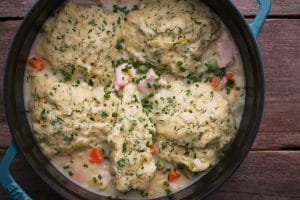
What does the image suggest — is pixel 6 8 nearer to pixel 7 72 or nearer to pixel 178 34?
pixel 7 72

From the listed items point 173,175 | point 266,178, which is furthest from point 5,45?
point 266,178

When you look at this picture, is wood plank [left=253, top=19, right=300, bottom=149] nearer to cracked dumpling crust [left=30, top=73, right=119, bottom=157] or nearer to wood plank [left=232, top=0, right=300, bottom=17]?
wood plank [left=232, top=0, right=300, bottom=17]

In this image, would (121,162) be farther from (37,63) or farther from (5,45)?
(5,45)

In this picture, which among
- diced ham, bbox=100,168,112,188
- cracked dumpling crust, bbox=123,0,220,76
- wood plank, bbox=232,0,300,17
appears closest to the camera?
cracked dumpling crust, bbox=123,0,220,76

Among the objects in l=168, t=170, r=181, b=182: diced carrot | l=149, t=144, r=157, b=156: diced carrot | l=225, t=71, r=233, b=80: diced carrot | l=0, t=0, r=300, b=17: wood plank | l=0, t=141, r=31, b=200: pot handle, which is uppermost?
l=0, t=0, r=300, b=17: wood plank

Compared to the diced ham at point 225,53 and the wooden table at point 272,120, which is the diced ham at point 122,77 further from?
the wooden table at point 272,120

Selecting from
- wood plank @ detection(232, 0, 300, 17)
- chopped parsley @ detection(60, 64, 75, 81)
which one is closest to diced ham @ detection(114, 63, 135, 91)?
chopped parsley @ detection(60, 64, 75, 81)
